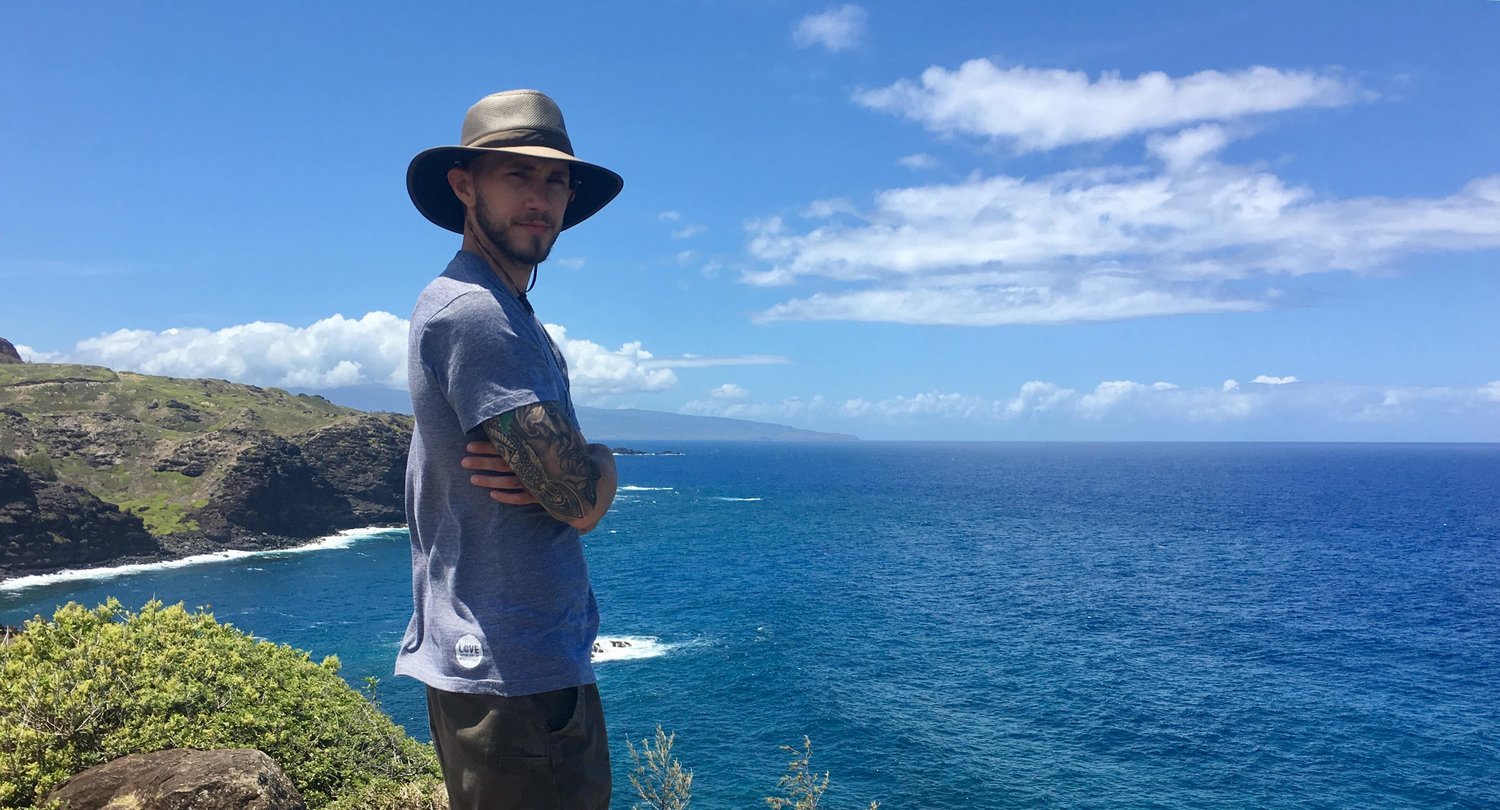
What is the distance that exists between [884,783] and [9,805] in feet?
98.3

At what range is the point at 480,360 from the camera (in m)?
2.43

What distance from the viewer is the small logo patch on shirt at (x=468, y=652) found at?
99.7 inches

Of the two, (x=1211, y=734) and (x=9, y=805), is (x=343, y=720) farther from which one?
(x=1211, y=734)

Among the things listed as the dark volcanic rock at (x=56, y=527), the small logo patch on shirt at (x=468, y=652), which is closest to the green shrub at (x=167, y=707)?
the small logo patch on shirt at (x=468, y=652)

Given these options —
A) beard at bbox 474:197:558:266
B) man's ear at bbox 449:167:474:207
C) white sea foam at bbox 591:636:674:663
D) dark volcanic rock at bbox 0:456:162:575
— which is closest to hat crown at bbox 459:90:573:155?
man's ear at bbox 449:167:474:207

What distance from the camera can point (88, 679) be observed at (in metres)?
7.74

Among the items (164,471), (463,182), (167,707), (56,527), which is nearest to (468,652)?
(463,182)

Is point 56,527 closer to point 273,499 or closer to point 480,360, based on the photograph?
point 273,499

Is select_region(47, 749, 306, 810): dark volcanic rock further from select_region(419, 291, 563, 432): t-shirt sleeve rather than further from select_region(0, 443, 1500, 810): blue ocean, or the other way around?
select_region(0, 443, 1500, 810): blue ocean

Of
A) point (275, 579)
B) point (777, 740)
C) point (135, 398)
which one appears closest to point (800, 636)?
point (777, 740)

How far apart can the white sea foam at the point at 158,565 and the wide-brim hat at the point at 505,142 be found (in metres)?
76.4

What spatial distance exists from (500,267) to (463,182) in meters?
0.35

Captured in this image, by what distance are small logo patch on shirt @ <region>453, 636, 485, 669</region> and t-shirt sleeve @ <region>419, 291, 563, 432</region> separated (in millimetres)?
629

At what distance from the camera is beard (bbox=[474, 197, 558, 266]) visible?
2.77 meters
